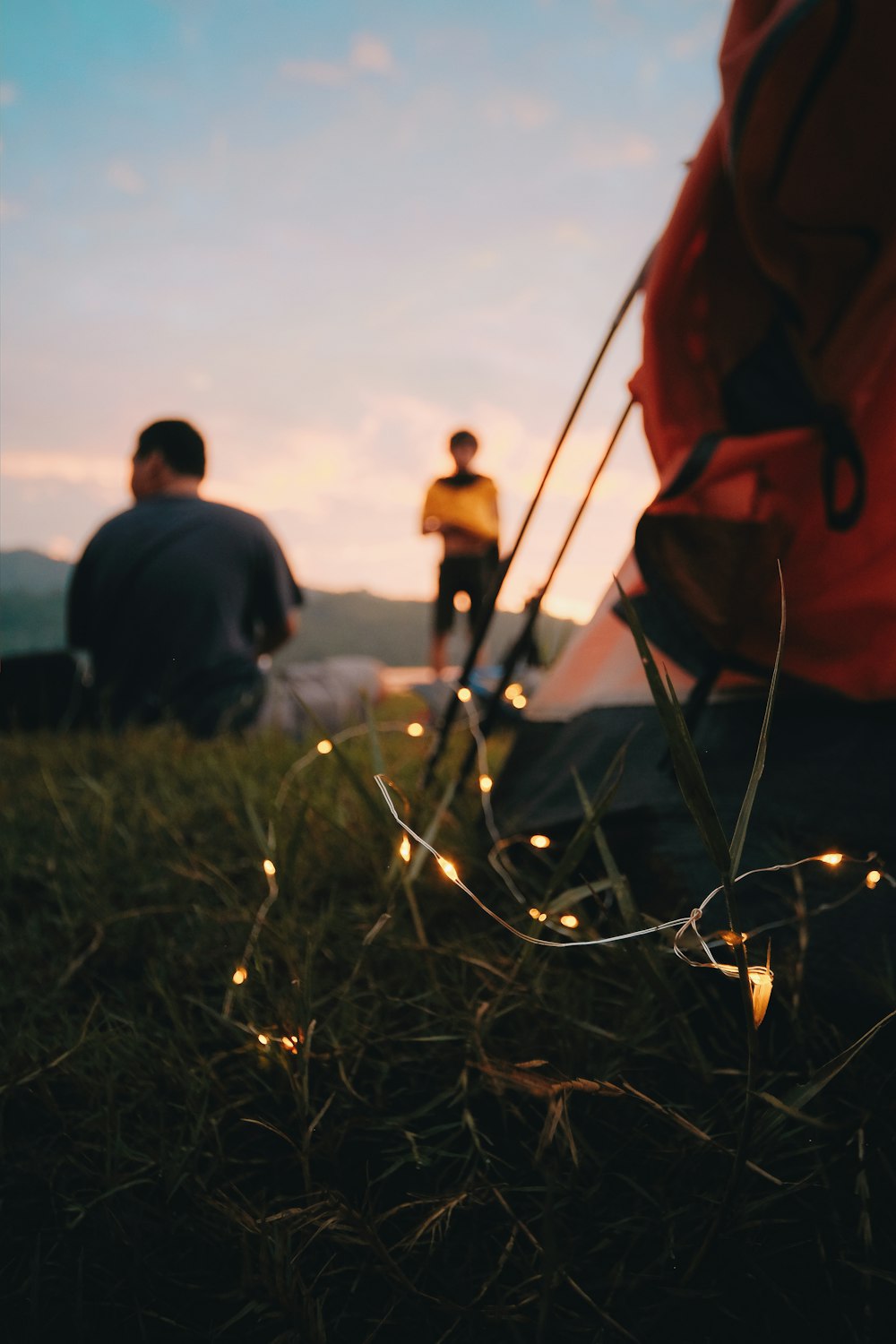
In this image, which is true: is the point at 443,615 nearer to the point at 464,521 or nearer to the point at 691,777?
the point at 464,521

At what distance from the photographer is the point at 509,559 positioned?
1.00 meters

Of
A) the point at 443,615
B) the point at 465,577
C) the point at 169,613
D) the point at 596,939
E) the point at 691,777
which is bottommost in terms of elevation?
the point at 443,615

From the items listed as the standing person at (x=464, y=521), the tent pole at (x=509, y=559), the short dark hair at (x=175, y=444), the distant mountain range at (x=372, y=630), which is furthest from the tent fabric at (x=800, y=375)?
the distant mountain range at (x=372, y=630)

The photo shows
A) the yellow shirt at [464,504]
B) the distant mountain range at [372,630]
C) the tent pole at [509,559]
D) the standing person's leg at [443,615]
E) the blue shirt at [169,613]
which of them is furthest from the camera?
the distant mountain range at [372,630]

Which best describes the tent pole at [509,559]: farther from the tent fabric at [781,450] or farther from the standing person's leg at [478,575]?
the standing person's leg at [478,575]

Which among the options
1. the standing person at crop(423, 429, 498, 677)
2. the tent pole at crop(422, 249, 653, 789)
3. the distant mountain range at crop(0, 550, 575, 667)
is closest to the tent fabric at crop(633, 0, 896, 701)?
the tent pole at crop(422, 249, 653, 789)

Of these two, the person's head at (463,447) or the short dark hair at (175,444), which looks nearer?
the short dark hair at (175,444)

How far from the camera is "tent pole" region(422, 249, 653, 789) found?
0.92 m

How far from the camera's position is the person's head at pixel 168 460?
218 cm

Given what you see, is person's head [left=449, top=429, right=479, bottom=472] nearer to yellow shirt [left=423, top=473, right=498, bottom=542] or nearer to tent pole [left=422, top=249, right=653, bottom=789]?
yellow shirt [left=423, top=473, right=498, bottom=542]

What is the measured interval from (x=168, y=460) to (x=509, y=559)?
1602mm

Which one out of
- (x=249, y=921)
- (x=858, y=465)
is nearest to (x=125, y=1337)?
(x=249, y=921)

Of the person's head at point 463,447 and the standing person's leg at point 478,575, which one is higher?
the person's head at point 463,447

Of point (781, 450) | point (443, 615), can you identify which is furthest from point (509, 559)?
point (443, 615)
